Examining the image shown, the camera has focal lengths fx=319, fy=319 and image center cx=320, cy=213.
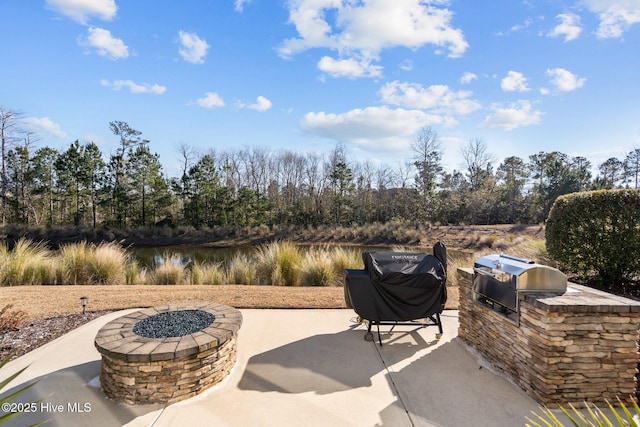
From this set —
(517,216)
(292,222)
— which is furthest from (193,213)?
(517,216)

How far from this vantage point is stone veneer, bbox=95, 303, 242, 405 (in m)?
2.48

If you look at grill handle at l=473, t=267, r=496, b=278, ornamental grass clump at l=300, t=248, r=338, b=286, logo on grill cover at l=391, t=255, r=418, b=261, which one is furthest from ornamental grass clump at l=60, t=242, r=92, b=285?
grill handle at l=473, t=267, r=496, b=278

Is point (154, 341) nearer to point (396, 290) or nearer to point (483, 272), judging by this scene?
point (396, 290)

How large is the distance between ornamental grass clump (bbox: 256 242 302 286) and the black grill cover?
3.43m

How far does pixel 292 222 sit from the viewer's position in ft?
74.6

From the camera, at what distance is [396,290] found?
3652mm

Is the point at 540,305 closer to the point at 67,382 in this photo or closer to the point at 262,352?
the point at 262,352

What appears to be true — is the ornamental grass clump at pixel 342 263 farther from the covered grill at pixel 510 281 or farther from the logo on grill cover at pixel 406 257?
the covered grill at pixel 510 281

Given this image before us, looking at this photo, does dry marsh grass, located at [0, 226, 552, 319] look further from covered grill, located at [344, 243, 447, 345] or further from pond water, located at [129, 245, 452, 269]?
pond water, located at [129, 245, 452, 269]

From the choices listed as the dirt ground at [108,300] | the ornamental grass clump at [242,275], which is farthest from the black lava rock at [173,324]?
the ornamental grass clump at [242,275]

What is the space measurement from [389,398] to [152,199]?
70.5 ft

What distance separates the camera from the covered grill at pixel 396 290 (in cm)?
364

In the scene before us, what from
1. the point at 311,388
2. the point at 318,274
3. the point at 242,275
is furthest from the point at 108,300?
the point at 311,388

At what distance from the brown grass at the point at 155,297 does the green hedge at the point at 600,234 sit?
6.89 feet
